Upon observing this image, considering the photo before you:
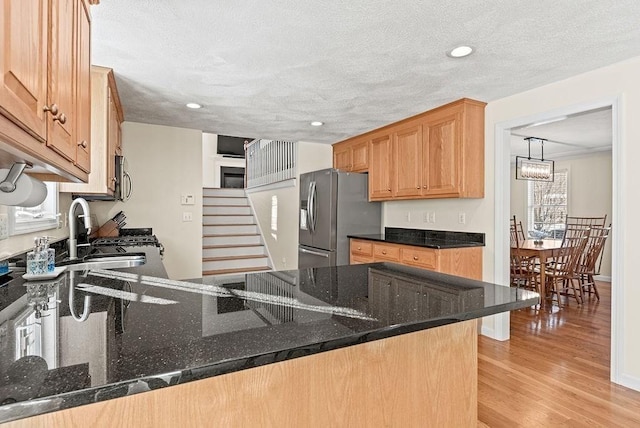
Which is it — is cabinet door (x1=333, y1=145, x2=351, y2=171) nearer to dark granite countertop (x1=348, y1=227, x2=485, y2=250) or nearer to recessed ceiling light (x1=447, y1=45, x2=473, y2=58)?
dark granite countertop (x1=348, y1=227, x2=485, y2=250)

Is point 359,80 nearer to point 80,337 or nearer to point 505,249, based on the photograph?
point 505,249

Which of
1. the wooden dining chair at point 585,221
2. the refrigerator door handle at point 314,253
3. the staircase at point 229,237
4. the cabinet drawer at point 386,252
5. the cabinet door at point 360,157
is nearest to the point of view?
the cabinet drawer at point 386,252

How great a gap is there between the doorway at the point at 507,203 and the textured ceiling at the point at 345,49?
269 millimetres

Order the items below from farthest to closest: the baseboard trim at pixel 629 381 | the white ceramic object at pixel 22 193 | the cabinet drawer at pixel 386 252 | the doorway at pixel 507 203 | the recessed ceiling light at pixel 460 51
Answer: the cabinet drawer at pixel 386 252, the doorway at pixel 507 203, the baseboard trim at pixel 629 381, the recessed ceiling light at pixel 460 51, the white ceramic object at pixel 22 193

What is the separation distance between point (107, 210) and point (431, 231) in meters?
3.53

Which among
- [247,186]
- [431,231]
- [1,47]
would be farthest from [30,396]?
[247,186]

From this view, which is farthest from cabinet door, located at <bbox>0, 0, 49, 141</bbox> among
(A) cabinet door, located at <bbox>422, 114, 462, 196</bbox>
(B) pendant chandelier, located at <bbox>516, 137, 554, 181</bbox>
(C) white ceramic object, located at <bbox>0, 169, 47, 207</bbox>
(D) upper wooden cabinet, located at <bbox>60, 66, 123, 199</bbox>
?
(B) pendant chandelier, located at <bbox>516, 137, 554, 181</bbox>

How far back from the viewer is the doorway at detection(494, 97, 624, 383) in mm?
2461

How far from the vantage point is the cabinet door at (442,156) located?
331 centimetres

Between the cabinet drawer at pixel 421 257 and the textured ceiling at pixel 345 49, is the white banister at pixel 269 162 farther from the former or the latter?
the cabinet drawer at pixel 421 257

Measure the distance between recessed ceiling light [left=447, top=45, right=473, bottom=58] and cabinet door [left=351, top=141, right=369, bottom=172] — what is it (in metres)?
2.22

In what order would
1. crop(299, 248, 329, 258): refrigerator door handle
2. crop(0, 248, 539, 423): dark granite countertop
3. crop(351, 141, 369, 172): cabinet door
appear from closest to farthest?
crop(0, 248, 539, 423): dark granite countertop
crop(299, 248, 329, 258): refrigerator door handle
crop(351, 141, 369, 172): cabinet door

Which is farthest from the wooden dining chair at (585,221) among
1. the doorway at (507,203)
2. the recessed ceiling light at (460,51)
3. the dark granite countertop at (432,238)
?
the recessed ceiling light at (460,51)

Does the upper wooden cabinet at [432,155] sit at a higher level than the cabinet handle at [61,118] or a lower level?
higher
